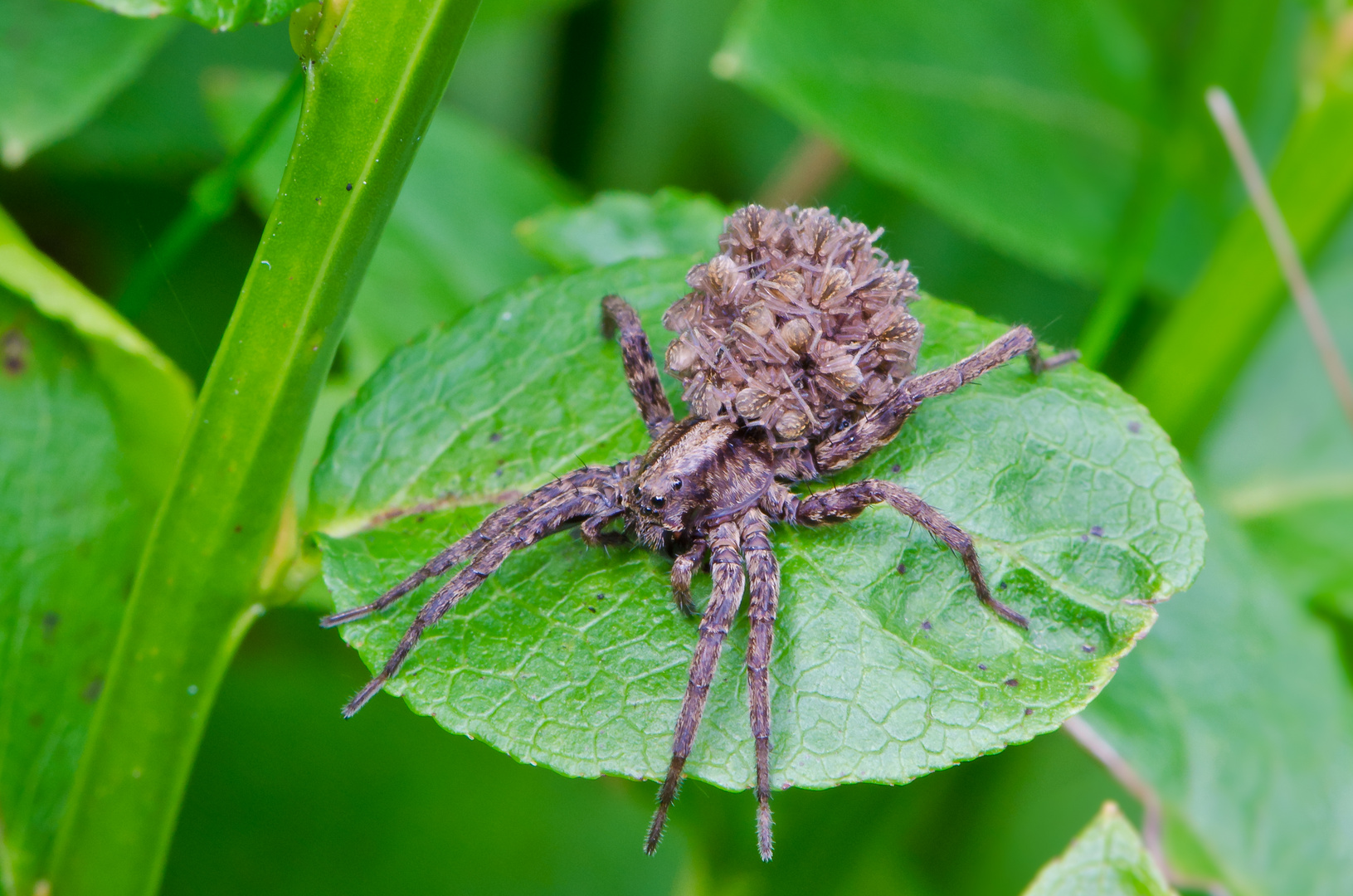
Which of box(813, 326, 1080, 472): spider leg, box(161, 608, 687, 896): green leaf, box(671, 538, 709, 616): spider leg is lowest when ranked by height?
box(161, 608, 687, 896): green leaf

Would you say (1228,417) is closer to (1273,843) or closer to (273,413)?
(1273,843)

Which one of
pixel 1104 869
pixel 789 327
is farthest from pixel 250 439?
pixel 1104 869

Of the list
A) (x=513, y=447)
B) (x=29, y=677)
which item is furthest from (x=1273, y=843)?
(x=29, y=677)

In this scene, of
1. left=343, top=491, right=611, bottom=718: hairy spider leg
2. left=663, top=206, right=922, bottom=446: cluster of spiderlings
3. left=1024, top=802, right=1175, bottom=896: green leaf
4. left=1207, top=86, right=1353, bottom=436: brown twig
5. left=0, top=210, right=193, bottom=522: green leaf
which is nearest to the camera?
left=1024, top=802, right=1175, bottom=896: green leaf

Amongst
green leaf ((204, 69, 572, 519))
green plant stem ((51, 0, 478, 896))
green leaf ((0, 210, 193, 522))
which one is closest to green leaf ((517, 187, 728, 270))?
green leaf ((204, 69, 572, 519))

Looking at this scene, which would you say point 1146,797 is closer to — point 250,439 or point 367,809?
point 250,439

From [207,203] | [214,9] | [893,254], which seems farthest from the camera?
[893,254]

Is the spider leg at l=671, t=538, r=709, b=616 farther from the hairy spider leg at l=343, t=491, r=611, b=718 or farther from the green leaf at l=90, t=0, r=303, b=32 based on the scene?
the green leaf at l=90, t=0, r=303, b=32
